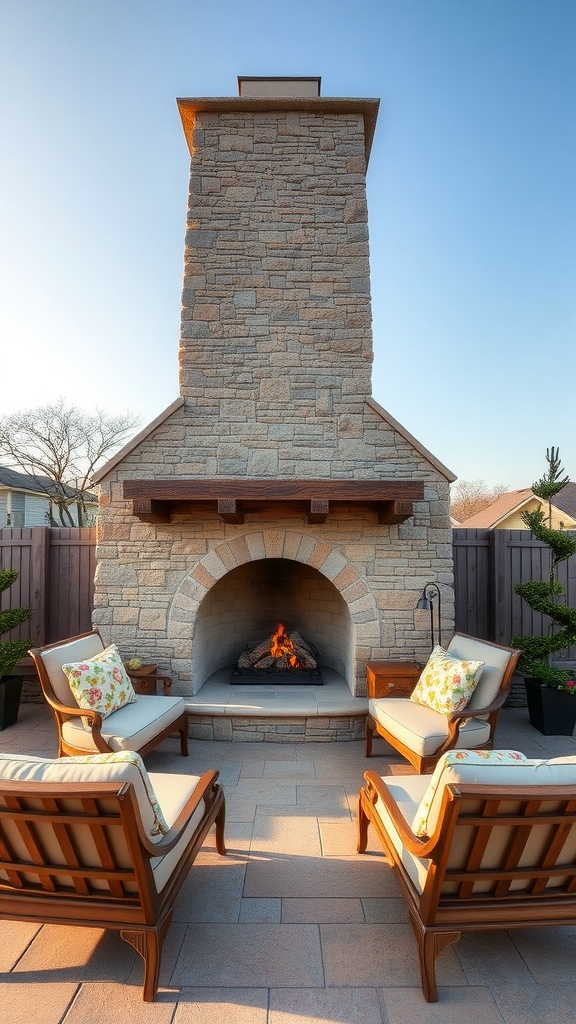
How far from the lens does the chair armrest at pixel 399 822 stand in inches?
78.0

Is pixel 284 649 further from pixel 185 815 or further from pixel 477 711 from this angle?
pixel 185 815

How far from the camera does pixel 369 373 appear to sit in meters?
5.36

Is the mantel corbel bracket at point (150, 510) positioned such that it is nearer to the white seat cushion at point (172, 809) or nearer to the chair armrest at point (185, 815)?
the white seat cushion at point (172, 809)

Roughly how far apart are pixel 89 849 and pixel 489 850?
169 cm

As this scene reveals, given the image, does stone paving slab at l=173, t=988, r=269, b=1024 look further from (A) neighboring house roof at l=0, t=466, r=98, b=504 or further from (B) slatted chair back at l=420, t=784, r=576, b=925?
(A) neighboring house roof at l=0, t=466, r=98, b=504

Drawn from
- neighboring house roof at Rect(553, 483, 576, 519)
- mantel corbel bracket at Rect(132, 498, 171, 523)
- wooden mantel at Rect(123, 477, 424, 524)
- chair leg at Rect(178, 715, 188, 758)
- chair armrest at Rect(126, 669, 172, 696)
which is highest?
neighboring house roof at Rect(553, 483, 576, 519)

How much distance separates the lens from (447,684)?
400 centimetres

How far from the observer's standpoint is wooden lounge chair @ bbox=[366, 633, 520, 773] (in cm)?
368

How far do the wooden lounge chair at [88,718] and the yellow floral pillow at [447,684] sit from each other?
2290 mm

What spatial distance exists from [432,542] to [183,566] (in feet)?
9.09

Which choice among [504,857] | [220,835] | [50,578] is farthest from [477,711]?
[50,578]

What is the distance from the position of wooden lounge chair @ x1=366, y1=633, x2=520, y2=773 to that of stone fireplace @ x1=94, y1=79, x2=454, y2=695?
3.07 ft

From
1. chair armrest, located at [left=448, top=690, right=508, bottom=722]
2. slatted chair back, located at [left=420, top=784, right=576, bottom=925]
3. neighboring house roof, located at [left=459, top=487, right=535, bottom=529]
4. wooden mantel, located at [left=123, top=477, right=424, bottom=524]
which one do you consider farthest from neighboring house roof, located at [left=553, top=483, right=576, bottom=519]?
slatted chair back, located at [left=420, top=784, right=576, bottom=925]

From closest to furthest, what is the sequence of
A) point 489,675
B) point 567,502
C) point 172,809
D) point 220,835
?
point 172,809 → point 220,835 → point 489,675 → point 567,502
